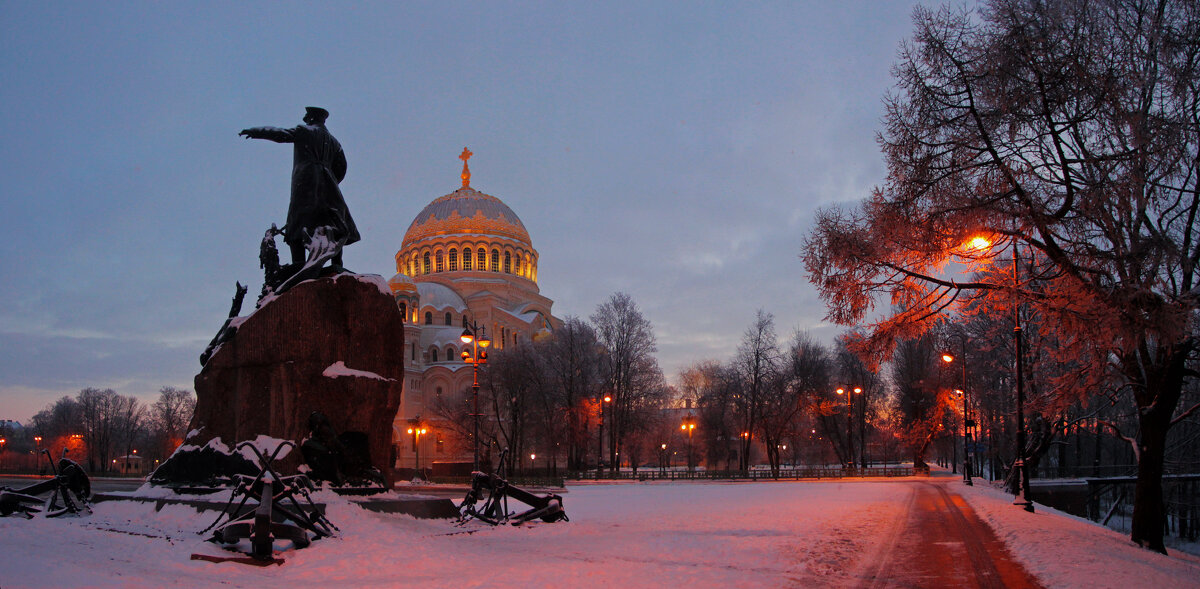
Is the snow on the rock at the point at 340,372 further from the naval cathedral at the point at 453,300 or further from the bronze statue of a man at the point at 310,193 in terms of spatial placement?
the naval cathedral at the point at 453,300

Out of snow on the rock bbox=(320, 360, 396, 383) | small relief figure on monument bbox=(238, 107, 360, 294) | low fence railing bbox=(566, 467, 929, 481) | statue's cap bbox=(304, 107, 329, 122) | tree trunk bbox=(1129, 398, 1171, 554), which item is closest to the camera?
snow on the rock bbox=(320, 360, 396, 383)

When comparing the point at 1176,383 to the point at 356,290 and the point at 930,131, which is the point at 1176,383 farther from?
the point at 356,290

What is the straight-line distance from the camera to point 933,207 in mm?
9609

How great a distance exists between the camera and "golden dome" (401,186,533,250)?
7206cm

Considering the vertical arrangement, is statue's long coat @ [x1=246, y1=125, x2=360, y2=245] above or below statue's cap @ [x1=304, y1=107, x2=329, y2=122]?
below

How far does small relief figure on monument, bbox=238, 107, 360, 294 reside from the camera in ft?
39.6

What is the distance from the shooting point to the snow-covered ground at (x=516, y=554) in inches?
276

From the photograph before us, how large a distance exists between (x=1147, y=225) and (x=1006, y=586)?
512 cm

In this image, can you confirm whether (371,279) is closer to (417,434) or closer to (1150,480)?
(1150,480)

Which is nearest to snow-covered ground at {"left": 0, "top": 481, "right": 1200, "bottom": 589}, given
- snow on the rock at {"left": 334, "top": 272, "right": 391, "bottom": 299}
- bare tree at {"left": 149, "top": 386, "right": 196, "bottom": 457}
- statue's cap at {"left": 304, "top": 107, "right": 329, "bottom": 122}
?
snow on the rock at {"left": 334, "top": 272, "right": 391, "bottom": 299}

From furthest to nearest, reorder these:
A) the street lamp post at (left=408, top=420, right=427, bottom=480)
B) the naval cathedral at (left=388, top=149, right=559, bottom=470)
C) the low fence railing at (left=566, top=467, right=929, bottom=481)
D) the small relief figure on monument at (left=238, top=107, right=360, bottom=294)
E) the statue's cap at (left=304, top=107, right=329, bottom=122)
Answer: the naval cathedral at (left=388, top=149, right=559, bottom=470) < the street lamp post at (left=408, top=420, right=427, bottom=480) < the low fence railing at (left=566, top=467, right=929, bottom=481) < the statue's cap at (left=304, top=107, right=329, bottom=122) < the small relief figure on monument at (left=238, top=107, right=360, bottom=294)

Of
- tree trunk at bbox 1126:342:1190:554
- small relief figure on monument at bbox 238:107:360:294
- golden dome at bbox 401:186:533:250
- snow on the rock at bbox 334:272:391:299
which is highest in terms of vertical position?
golden dome at bbox 401:186:533:250

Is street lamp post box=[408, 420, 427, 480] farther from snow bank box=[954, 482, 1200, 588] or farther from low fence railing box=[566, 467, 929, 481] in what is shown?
snow bank box=[954, 482, 1200, 588]

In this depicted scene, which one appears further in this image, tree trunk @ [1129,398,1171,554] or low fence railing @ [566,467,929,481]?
low fence railing @ [566,467,929,481]
